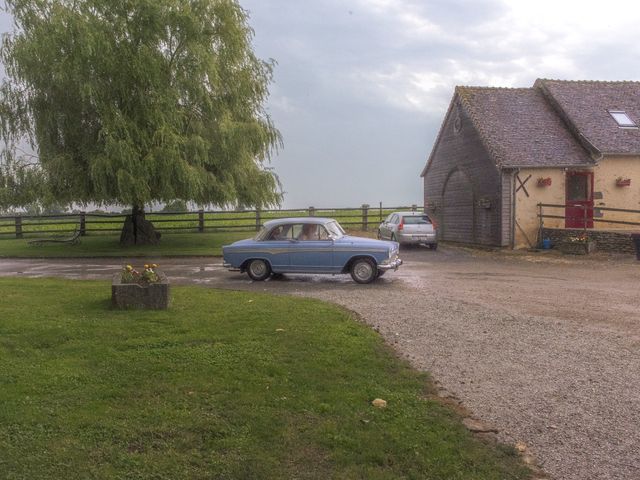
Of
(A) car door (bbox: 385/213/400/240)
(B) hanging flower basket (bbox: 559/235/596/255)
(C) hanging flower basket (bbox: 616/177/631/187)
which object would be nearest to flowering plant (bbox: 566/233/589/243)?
(B) hanging flower basket (bbox: 559/235/596/255)

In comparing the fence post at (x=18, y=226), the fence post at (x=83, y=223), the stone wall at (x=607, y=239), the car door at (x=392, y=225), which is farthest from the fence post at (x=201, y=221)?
the stone wall at (x=607, y=239)

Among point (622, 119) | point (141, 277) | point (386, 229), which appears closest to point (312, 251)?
point (141, 277)

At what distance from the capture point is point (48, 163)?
21.5 meters

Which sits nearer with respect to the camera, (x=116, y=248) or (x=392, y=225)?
(x=116, y=248)

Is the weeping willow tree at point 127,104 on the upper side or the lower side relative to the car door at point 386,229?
upper

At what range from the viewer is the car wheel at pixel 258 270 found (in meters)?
14.2

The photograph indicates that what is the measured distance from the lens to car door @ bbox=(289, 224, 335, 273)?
13797 mm

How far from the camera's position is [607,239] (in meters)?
20.2

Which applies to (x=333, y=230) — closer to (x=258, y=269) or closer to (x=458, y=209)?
(x=258, y=269)

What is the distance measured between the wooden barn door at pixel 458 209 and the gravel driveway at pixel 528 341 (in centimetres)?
924

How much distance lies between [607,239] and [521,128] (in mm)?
6604

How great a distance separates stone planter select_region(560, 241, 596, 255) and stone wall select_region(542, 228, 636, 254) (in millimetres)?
282

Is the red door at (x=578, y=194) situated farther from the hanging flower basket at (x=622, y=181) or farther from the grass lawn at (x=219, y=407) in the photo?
the grass lawn at (x=219, y=407)

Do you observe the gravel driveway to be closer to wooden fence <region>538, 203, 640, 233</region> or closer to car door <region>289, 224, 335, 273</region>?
car door <region>289, 224, 335, 273</region>
